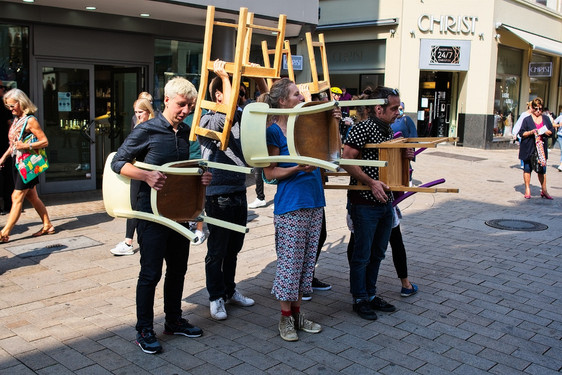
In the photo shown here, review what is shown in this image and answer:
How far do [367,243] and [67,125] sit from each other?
289 inches

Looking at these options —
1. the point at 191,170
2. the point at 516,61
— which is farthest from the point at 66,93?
the point at 516,61

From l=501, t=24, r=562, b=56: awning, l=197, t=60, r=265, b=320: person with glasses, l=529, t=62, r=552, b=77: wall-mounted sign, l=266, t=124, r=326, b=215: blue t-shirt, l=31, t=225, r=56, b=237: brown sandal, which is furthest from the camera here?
l=529, t=62, r=552, b=77: wall-mounted sign

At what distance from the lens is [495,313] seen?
4840 millimetres

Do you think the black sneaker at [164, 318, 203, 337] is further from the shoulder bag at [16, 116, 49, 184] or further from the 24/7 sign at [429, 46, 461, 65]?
the 24/7 sign at [429, 46, 461, 65]

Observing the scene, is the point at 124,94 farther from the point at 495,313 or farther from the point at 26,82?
the point at 495,313

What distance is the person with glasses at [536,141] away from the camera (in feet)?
34.9

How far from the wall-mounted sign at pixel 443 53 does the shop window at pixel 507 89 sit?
1927 mm

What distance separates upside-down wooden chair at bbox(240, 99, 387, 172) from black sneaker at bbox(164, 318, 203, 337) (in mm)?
1313

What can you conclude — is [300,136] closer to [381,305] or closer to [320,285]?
[381,305]

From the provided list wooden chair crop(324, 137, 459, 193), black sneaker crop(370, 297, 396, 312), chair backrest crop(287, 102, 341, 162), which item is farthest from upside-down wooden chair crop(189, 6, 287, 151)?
black sneaker crop(370, 297, 396, 312)

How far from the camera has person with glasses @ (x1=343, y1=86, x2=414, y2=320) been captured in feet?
14.7

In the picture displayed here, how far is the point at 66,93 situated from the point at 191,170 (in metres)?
7.39

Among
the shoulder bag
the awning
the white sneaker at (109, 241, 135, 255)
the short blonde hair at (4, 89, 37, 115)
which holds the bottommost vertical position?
the white sneaker at (109, 241, 135, 255)

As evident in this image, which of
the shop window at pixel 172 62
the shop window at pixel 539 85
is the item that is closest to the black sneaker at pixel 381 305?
the shop window at pixel 172 62
